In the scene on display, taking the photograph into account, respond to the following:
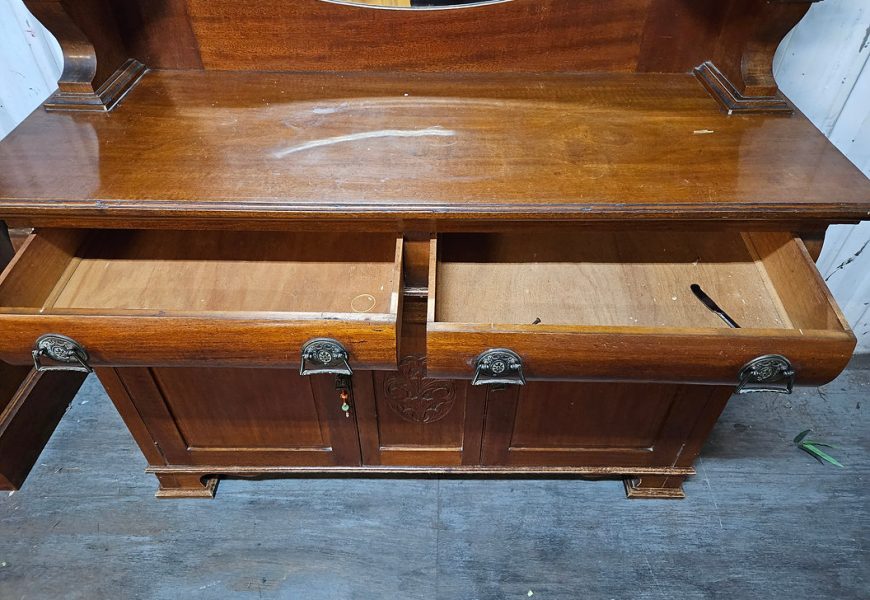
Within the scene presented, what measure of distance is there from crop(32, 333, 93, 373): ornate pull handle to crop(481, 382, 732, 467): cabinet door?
2.37 ft

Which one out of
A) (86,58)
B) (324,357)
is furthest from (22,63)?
(324,357)

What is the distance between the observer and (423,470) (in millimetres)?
1390

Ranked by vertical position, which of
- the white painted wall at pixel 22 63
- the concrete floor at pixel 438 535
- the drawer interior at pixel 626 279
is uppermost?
the white painted wall at pixel 22 63

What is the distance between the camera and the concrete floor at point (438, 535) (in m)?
1.28

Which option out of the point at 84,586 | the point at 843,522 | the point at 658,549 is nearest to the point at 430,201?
the point at 658,549

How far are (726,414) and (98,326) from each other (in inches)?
61.2

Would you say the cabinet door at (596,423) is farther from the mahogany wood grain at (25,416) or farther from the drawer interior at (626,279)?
the mahogany wood grain at (25,416)

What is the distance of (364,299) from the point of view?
3.28 feet

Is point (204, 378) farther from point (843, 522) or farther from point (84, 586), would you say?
point (843, 522)

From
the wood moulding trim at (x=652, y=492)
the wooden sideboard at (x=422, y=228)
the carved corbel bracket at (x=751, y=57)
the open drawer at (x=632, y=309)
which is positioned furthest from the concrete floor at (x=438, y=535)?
the carved corbel bracket at (x=751, y=57)

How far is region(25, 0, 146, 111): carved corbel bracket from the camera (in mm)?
1020

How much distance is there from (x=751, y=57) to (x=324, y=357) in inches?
36.8

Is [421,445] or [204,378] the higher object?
[204,378]

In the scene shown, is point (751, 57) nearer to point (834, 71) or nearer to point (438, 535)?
point (834, 71)
